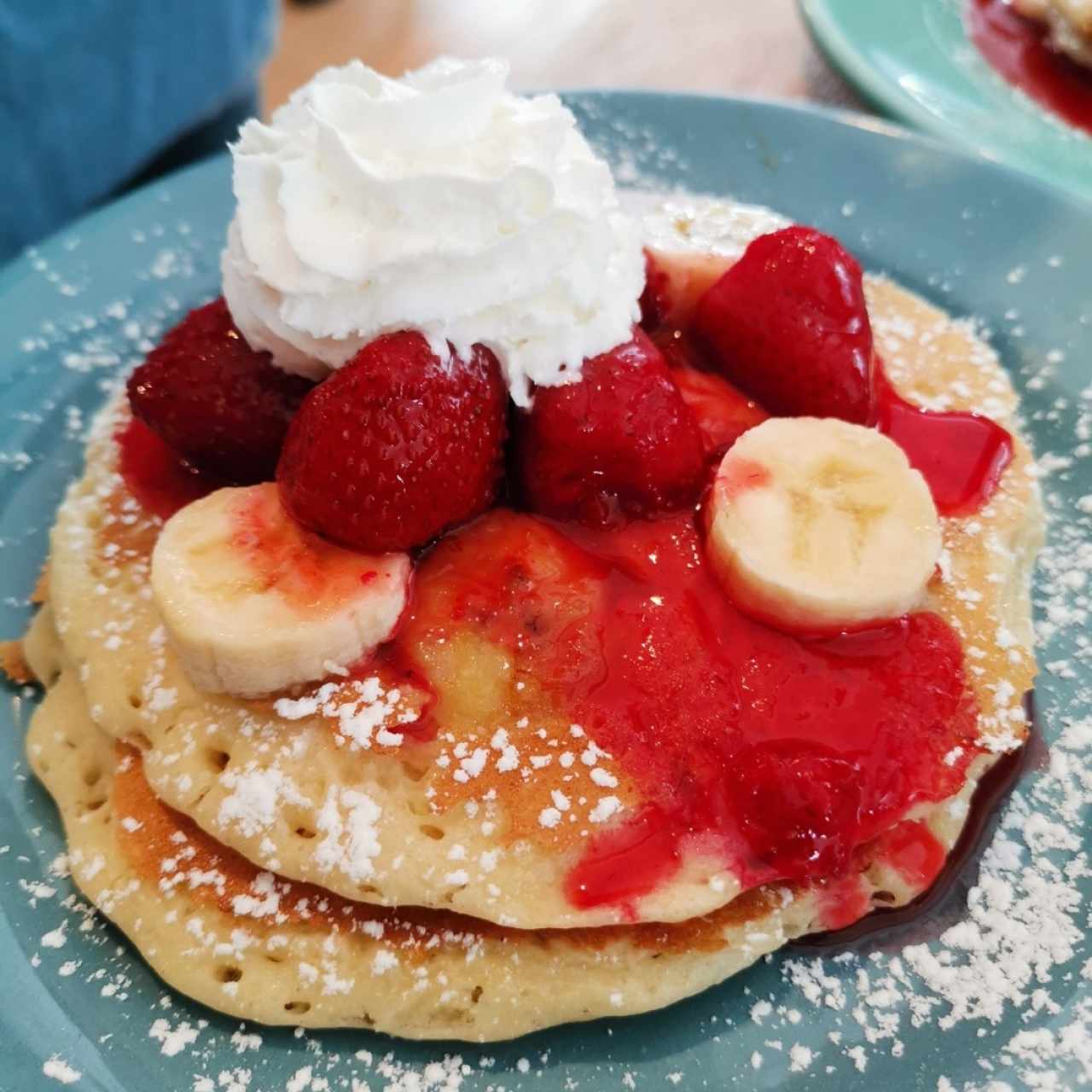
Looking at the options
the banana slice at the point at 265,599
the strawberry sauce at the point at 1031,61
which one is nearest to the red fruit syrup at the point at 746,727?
the banana slice at the point at 265,599

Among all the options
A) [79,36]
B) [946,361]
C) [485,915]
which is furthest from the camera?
[79,36]

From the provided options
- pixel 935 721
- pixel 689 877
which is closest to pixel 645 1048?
pixel 689 877

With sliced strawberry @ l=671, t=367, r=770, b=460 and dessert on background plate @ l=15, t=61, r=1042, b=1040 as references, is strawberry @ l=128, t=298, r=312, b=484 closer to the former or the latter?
dessert on background plate @ l=15, t=61, r=1042, b=1040

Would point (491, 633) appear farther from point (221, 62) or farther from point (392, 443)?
point (221, 62)

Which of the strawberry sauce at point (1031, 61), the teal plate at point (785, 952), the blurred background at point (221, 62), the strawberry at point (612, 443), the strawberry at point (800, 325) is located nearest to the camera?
the teal plate at point (785, 952)

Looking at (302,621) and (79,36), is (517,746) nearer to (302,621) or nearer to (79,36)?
(302,621)

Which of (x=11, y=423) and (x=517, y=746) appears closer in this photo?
(x=517, y=746)

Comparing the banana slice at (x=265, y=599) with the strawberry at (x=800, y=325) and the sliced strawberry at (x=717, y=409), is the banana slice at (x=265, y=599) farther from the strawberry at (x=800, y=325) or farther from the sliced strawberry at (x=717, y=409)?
the strawberry at (x=800, y=325)
